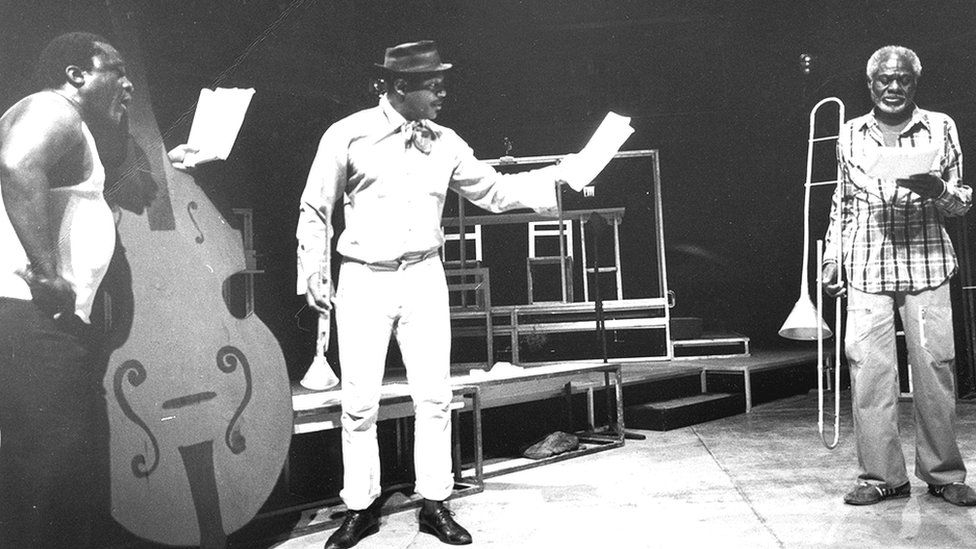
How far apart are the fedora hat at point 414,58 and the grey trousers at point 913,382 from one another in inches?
68.2

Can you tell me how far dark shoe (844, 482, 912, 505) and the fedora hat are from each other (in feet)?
6.76

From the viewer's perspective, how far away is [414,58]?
112 inches

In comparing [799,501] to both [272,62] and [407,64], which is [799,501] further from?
[272,62]

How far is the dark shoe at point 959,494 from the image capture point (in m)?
2.76

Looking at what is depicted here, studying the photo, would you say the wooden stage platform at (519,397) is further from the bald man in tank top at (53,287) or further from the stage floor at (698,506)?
the bald man in tank top at (53,287)

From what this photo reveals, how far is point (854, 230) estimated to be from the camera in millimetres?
3006

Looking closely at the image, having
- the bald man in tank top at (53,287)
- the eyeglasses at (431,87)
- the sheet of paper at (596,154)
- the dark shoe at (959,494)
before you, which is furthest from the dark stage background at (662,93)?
the dark shoe at (959,494)

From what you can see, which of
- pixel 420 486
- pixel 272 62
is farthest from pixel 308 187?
pixel 272 62

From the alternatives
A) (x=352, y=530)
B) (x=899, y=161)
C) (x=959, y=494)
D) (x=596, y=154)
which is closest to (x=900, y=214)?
(x=899, y=161)

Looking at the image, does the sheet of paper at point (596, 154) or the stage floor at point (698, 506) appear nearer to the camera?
the stage floor at point (698, 506)

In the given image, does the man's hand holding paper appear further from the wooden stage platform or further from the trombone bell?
the wooden stage platform

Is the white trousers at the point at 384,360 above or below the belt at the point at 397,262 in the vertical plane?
below

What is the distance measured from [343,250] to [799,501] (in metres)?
1.87

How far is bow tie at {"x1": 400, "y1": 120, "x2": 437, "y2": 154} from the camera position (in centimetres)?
285
